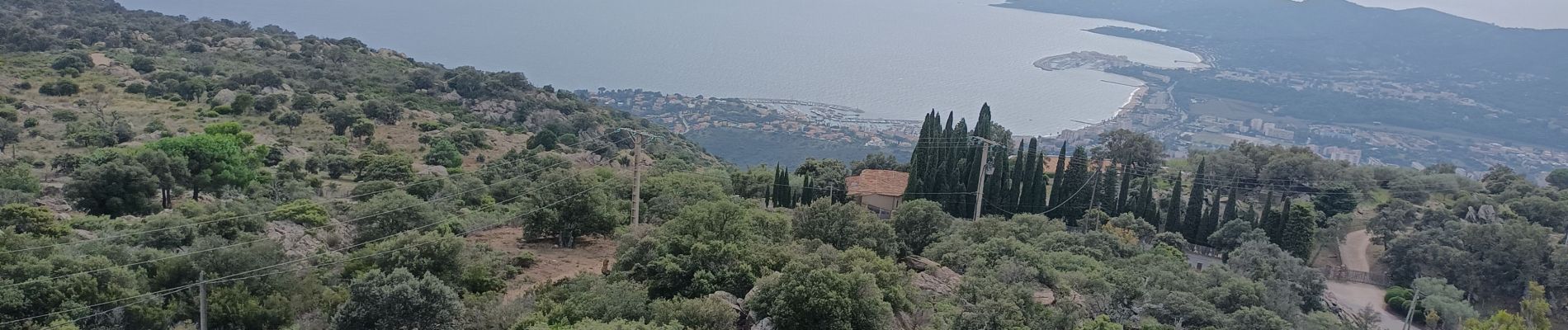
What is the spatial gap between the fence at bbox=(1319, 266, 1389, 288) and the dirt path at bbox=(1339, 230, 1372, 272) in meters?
0.67

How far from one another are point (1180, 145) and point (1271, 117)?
111 ft

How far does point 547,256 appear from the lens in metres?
24.2

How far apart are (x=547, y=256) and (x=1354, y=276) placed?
30.9 m

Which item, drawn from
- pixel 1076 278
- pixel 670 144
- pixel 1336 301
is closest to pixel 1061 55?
pixel 670 144

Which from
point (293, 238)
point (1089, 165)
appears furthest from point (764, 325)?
point (1089, 165)

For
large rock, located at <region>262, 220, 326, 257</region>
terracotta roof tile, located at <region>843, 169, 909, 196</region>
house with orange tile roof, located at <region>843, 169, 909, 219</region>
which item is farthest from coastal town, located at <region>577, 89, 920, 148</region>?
large rock, located at <region>262, 220, 326, 257</region>

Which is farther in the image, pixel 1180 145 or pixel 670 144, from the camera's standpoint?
pixel 1180 145

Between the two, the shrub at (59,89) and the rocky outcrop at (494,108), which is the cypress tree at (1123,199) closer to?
the rocky outcrop at (494,108)

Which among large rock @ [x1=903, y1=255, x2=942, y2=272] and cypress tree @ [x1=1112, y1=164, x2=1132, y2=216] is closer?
large rock @ [x1=903, y1=255, x2=942, y2=272]

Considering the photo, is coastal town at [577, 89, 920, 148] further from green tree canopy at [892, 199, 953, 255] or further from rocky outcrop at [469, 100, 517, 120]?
green tree canopy at [892, 199, 953, 255]

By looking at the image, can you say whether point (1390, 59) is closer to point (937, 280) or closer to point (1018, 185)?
point (1018, 185)

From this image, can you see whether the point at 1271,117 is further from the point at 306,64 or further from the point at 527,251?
the point at 527,251

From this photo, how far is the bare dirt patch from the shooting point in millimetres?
21734

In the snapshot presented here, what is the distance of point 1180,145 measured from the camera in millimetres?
91562
